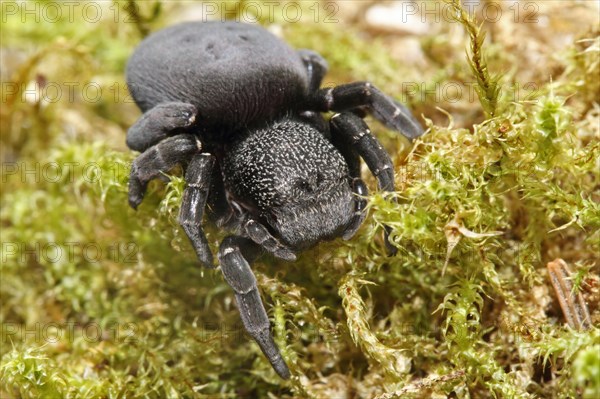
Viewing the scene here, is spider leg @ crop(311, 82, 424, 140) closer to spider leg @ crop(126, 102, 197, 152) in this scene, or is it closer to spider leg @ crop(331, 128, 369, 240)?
spider leg @ crop(331, 128, 369, 240)

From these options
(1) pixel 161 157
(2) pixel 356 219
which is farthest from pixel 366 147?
(1) pixel 161 157

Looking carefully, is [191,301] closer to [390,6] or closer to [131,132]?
[131,132]

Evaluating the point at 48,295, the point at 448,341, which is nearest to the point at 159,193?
the point at 48,295

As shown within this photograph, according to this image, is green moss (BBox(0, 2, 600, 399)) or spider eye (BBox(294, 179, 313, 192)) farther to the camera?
spider eye (BBox(294, 179, 313, 192))

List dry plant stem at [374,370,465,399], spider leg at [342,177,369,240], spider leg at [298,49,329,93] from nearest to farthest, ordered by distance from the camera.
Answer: dry plant stem at [374,370,465,399], spider leg at [342,177,369,240], spider leg at [298,49,329,93]

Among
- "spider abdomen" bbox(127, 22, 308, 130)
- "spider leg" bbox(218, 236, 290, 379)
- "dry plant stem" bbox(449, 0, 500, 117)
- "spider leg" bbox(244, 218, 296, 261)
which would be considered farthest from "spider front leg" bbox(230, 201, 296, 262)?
"dry plant stem" bbox(449, 0, 500, 117)

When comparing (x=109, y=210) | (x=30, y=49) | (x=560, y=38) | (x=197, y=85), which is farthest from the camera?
(x=30, y=49)

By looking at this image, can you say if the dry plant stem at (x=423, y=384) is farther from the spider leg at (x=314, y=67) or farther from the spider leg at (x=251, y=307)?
the spider leg at (x=314, y=67)
